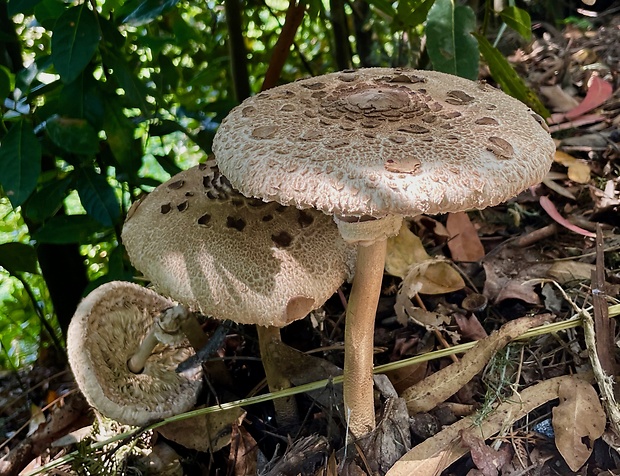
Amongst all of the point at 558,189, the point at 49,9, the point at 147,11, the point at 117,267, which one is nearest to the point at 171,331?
the point at 117,267

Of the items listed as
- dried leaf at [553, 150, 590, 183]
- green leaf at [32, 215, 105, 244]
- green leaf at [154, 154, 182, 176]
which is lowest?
dried leaf at [553, 150, 590, 183]

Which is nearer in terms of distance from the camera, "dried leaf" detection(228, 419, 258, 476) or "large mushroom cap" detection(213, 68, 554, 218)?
"large mushroom cap" detection(213, 68, 554, 218)

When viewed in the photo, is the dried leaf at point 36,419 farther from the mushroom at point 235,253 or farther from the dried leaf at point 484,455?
the dried leaf at point 484,455

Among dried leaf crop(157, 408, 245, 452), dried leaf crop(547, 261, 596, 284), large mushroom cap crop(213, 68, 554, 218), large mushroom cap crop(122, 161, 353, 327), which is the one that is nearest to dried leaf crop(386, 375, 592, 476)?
dried leaf crop(547, 261, 596, 284)

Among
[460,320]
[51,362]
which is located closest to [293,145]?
[460,320]

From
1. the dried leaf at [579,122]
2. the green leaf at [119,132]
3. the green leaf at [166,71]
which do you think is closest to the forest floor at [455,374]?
the dried leaf at [579,122]

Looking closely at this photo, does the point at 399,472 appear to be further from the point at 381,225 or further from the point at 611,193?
the point at 611,193

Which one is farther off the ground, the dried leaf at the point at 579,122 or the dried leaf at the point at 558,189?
the dried leaf at the point at 579,122

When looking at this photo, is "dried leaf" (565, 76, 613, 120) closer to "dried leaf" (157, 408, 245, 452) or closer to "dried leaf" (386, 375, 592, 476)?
"dried leaf" (386, 375, 592, 476)
